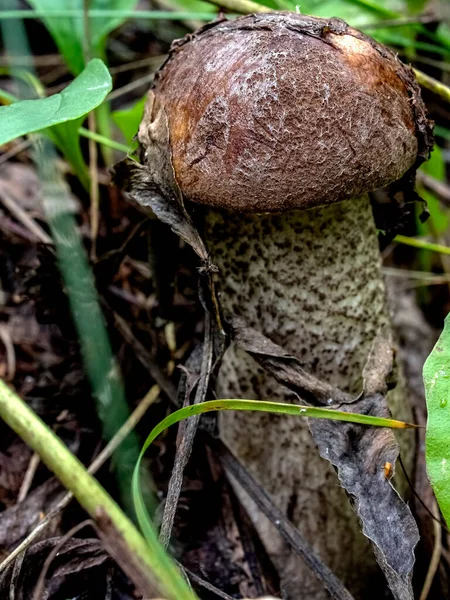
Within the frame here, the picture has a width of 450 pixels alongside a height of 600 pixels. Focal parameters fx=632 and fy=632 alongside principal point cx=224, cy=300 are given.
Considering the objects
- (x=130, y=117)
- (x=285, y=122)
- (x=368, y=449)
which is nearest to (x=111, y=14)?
(x=130, y=117)

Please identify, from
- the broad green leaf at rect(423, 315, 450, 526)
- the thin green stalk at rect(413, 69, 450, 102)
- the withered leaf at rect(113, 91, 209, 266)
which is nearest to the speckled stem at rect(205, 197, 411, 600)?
the withered leaf at rect(113, 91, 209, 266)

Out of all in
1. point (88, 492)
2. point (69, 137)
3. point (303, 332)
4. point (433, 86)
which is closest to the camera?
point (88, 492)

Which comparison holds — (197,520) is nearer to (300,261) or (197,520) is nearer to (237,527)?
(237,527)

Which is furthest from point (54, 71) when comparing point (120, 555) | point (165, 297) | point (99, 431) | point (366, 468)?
point (120, 555)

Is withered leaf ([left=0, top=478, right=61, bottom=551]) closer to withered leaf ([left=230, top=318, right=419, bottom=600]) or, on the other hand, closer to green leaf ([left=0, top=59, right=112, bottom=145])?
withered leaf ([left=230, top=318, right=419, bottom=600])

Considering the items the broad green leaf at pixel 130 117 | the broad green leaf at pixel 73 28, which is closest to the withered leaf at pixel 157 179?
the broad green leaf at pixel 130 117

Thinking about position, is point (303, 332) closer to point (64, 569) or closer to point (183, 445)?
point (183, 445)
